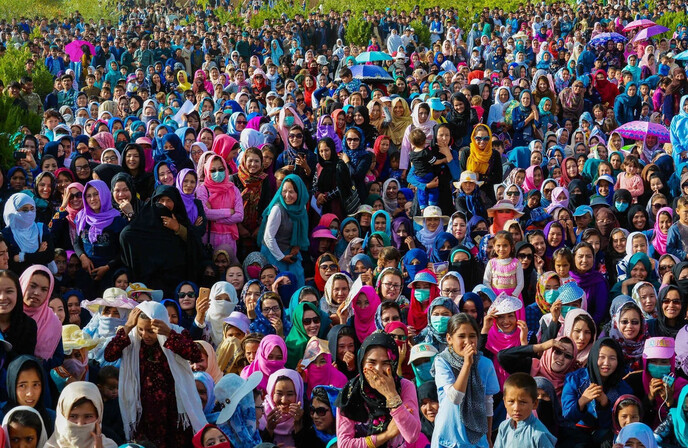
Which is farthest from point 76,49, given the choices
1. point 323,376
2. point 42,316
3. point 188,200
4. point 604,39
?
point 323,376

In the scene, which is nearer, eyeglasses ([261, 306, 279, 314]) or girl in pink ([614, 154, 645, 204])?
eyeglasses ([261, 306, 279, 314])

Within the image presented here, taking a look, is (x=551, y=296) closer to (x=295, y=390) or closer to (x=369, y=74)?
(x=295, y=390)

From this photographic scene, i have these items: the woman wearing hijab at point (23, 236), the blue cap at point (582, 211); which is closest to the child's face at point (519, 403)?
the woman wearing hijab at point (23, 236)

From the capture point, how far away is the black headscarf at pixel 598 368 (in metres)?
5.91

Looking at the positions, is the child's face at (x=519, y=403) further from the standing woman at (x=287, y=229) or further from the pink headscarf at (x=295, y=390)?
the standing woman at (x=287, y=229)

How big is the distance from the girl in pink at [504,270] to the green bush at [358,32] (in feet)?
47.0

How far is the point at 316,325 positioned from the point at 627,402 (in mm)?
2149

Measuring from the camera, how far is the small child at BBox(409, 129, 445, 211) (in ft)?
31.8

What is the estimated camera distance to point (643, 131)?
38.2 feet

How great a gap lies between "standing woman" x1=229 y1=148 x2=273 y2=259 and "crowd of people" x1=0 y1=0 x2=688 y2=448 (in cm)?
2

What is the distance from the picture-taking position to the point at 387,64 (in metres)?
17.5

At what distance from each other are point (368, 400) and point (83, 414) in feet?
4.54

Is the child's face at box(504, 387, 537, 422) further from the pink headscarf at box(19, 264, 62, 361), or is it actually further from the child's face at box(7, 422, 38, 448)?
the pink headscarf at box(19, 264, 62, 361)

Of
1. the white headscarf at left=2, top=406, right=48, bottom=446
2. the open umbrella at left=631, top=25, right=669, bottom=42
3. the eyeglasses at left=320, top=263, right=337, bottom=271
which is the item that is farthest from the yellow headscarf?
the open umbrella at left=631, top=25, right=669, bottom=42
